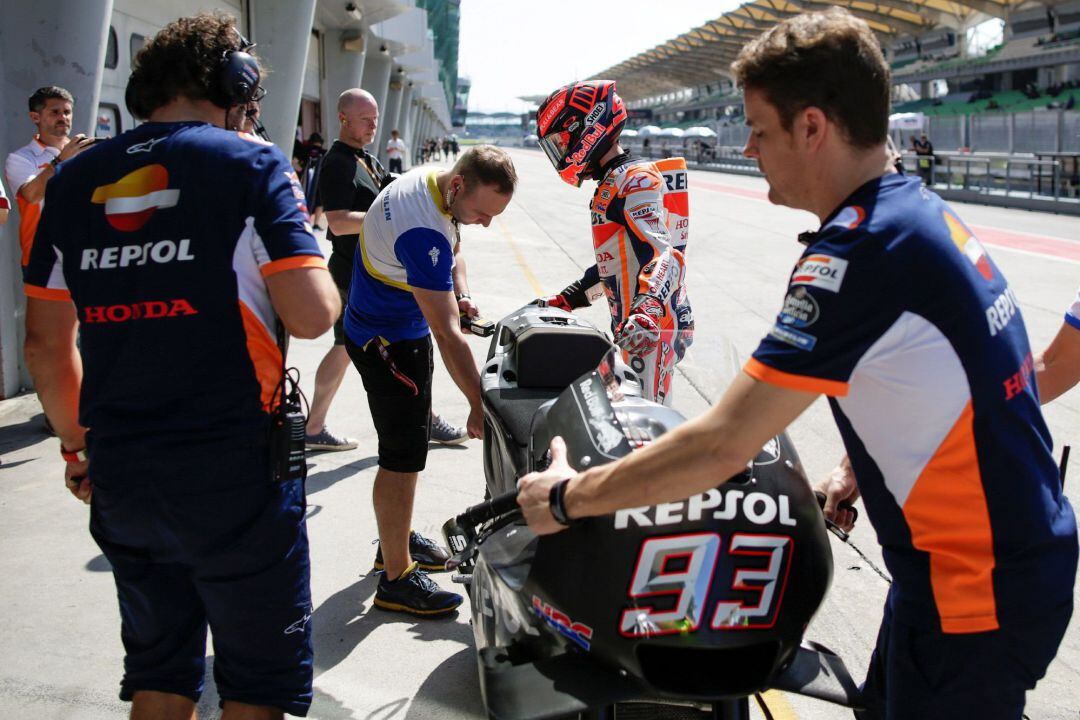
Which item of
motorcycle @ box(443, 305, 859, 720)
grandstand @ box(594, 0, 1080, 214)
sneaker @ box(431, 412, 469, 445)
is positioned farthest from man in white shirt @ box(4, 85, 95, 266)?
grandstand @ box(594, 0, 1080, 214)

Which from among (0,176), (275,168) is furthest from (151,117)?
(0,176)

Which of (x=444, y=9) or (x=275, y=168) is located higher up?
(x=444, y=9)

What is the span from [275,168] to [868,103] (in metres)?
1.34

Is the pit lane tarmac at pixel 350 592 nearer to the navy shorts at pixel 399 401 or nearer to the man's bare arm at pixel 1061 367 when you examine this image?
the navy shorts at pixel 399 401

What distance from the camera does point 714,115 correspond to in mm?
105500

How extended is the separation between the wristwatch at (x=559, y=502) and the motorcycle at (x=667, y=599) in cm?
9

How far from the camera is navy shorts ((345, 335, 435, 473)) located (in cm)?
407

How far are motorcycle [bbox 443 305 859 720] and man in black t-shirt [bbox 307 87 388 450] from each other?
13.3 feet

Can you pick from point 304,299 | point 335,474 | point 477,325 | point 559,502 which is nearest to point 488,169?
point 477,325

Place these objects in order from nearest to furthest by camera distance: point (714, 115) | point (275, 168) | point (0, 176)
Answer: point (275, 168), point (0, 176), point (714, 115)

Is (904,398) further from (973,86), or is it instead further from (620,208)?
(973,86)

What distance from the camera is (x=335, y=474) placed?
580 cm

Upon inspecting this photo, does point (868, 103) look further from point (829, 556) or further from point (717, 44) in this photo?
point (717, 44)

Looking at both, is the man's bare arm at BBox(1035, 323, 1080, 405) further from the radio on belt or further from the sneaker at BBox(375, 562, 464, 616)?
the sneaker at BBox(375, 562, 464, 616)
